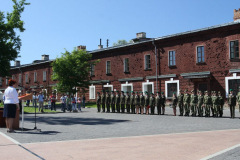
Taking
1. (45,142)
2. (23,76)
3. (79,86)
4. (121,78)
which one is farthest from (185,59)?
(23,76)

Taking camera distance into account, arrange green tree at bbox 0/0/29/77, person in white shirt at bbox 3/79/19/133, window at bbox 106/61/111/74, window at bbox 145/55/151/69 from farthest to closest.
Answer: window at bbox 106/61/111/74, window at bbox 145/55/151/69, green tree at bbox 0/0/29/77, person in white shirt at bbox 3/79/19/133

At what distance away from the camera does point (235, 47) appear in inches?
1080

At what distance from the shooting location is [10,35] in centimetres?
2772

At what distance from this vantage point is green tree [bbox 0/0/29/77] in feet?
87.1

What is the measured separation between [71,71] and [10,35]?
11507mm

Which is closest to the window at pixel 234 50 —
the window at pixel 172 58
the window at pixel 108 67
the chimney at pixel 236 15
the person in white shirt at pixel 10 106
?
the chimney at pixel 236 15

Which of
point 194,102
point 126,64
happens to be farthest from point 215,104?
point 126,64

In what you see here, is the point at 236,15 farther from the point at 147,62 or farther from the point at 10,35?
the point at 10,35

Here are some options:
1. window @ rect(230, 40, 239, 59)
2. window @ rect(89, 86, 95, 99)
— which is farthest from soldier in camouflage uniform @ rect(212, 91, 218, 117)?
window @ rect(89, 86, 95, 99)

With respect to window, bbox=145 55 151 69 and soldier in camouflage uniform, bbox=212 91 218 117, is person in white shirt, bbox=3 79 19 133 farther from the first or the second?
window, bbox=145 55 151 69

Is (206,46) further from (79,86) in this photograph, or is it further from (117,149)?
(117,149)

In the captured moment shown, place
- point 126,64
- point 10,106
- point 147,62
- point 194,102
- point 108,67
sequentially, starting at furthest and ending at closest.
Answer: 1. point 108,67
2. point 126,64
3. point 147,62
4. point 194,102
5. point 10,106

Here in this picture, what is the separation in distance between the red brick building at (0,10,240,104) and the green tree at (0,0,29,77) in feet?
44.7

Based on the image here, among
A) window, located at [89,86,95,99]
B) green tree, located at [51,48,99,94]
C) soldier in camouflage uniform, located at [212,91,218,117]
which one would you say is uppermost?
green tree, located at [51,48,99,94]
